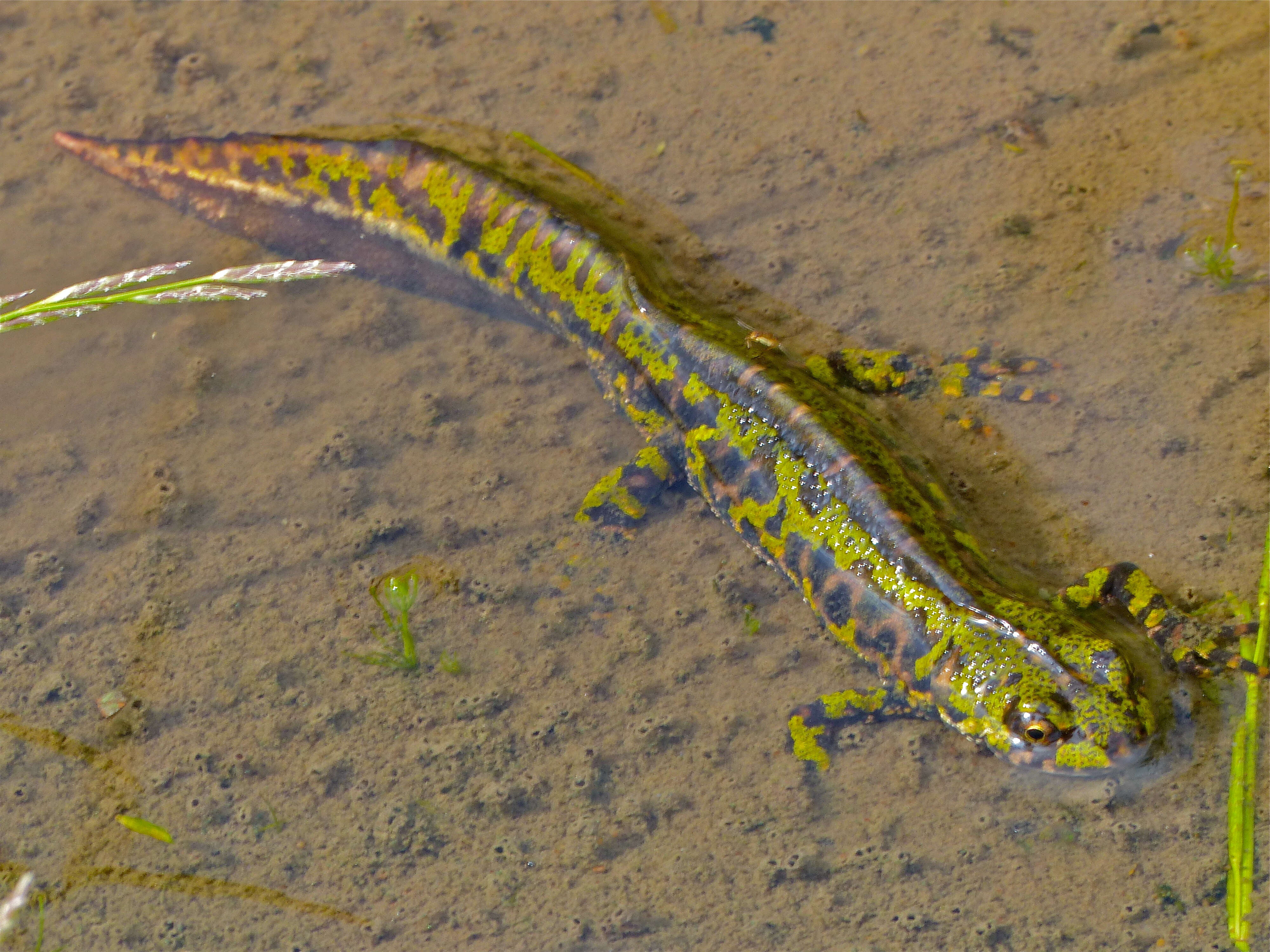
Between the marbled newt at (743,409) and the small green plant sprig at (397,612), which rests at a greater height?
the marbled newt at (743,409)

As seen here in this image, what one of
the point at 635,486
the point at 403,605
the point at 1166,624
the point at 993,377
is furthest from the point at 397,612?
the point at 1166,624

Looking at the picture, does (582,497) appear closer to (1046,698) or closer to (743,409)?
(743,409)

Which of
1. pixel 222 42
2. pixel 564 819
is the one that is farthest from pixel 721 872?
pixel 222 42

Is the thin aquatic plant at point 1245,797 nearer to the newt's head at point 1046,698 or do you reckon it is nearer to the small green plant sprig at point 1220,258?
the newt's head at point 1046,698

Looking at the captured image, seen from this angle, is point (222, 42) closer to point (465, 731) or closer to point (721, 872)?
point (465, 731)

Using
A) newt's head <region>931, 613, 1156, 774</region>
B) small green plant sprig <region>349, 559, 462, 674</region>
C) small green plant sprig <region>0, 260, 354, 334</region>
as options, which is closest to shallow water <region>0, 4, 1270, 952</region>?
small green plant sprig <region>349, 559, 462, 674</region>

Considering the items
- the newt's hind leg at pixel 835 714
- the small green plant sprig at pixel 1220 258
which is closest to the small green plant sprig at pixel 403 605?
the newt's hind leg at pixel 835 714

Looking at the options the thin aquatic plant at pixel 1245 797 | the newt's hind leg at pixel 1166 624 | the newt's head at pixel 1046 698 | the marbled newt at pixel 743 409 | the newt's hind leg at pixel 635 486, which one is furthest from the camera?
the newt's hind leg at pixel 635 486
